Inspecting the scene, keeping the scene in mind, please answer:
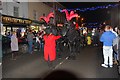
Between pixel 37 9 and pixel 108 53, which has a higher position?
pixel 37 9

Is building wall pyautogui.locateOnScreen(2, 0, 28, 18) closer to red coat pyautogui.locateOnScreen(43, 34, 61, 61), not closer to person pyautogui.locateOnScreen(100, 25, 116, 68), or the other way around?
red coat pyautogui.locateOnScreen(43, 34, 61, 61)

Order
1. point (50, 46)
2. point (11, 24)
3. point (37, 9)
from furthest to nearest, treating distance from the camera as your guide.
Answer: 1. point (37, 9)
2. point (11, 24)
3. point (50, 46)

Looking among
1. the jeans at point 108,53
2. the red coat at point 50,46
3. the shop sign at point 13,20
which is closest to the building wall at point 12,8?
the shop sign at point 13,20

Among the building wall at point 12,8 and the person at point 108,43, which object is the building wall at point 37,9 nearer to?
the building wall at point 12,8

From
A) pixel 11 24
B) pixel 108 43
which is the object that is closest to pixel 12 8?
pixel 11 24

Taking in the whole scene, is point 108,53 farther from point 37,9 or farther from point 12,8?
point 37,9

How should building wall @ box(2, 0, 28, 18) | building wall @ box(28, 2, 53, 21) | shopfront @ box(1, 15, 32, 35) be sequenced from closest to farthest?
shopfront @ box(1, 15, 32, 35)
building wall @ box(2, 0, 28, 18)
building wall @ box(28, 2, 53, 21)

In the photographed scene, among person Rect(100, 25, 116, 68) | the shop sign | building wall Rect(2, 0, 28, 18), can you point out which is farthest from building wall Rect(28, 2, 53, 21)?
person Rect(100, 25, 116, 68)

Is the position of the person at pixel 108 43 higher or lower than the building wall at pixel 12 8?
lower

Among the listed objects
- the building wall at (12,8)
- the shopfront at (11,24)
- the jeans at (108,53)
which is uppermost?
the building wall at (12,8)

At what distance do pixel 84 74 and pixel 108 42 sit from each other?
2.46 meters

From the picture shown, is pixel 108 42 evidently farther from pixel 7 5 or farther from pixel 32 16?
pixel 32 16

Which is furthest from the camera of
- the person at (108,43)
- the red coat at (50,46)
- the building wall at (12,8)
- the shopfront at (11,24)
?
the building wall at (12,8)

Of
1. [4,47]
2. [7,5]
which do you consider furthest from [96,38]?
[4,47]
